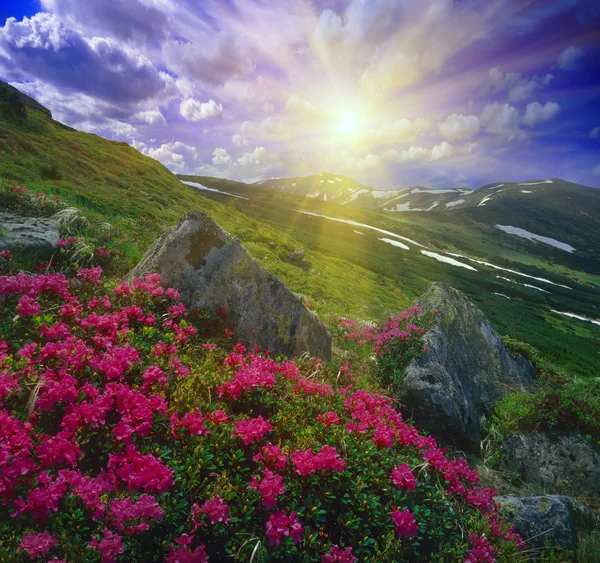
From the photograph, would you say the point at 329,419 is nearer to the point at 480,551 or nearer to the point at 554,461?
the point at 480,551

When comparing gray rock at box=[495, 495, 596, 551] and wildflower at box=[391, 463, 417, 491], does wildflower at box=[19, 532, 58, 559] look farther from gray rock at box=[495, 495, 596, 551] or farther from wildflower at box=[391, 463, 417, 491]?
gray rock at box=[495, 495, 596, 551]

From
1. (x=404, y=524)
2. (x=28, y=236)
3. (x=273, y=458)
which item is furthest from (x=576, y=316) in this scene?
(x=28, y=236)

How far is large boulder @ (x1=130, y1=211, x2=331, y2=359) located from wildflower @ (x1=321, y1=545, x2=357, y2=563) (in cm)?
468

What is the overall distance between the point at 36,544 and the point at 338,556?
245 centimetres

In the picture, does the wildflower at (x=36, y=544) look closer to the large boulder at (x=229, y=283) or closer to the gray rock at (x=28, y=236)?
the large boulder at (x=229, y=283)

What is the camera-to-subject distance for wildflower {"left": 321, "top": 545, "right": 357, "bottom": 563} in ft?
9.79

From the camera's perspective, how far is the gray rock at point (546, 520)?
491cm

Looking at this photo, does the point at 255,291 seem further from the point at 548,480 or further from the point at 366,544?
the point at 548,480

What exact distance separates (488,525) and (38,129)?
176 feet

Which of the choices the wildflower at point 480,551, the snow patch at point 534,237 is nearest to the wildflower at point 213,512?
the wildflower at point 480,551

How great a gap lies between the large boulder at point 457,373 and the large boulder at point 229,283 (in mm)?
2891

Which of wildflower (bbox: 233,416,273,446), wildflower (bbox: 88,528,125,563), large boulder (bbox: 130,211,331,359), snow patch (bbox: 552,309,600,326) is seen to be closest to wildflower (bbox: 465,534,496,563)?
wildflower (bbox: 233,416,273,446)

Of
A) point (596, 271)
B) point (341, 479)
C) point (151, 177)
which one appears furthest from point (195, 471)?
point (596, 271)

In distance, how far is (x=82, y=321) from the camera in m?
4.83
